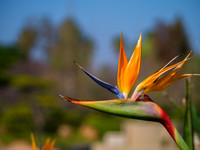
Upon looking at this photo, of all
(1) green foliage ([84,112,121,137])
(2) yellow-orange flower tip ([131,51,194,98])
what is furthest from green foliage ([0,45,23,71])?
(2) yellow-orange flower tip ([131,51,194,98])

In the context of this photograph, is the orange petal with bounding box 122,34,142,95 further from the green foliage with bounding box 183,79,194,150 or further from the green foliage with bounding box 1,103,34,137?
the green foliage with bounding box 1,103,34,137

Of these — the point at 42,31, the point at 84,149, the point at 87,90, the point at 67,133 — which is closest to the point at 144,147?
the point at 84,149

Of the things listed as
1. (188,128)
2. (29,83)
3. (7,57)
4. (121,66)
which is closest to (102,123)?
(29,83)

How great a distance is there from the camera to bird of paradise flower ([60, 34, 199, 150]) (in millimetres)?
627

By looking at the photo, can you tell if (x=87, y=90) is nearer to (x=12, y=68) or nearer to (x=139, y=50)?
(x=12, y=68)

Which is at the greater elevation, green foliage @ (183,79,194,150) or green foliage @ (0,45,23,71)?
green foliage @ (183,79,194,150)

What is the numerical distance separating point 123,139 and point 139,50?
22.3 ft

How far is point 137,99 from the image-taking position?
0.65 metres

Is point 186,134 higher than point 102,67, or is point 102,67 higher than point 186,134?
point 186,134

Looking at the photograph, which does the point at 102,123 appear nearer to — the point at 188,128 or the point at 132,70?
the point at 188,128

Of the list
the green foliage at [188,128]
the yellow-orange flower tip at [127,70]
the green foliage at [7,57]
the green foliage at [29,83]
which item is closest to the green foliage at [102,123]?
the green foliage at [29,83]

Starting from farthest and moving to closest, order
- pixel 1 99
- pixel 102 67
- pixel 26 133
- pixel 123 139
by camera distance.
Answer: pixel 102 67 < pixel 1 99 < pixel 26 133 < pixel 123 139

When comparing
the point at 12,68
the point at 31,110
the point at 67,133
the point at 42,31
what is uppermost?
the point at 42,31

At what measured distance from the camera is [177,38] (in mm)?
12555
